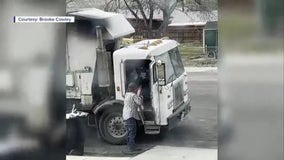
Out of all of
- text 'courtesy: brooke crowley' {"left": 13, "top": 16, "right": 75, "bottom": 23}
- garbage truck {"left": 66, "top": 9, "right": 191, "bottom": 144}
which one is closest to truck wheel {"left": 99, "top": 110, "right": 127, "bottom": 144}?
garbage truck {"left": 66, "top": 9, "right": 191, "bottom": 144}

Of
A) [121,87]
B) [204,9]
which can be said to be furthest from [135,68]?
[204,9]

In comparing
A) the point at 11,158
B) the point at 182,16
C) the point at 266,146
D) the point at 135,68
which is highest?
the point at 182,16

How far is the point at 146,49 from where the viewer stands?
5.25 metres

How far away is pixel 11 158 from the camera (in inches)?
181

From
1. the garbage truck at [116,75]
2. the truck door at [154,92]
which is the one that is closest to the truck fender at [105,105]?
the garbage truck at [116,75]

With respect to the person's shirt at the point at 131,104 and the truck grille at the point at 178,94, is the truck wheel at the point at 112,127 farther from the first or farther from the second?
the truck grille at the point at 178,94

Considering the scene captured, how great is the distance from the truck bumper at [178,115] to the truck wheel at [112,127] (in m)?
0.50

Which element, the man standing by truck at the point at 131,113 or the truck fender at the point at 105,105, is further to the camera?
the truck fender at the point at 105,105

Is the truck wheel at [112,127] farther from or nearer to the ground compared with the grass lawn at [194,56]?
nearer to the ground

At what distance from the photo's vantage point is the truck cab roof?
16.4 ft

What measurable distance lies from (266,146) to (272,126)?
5.9 inches

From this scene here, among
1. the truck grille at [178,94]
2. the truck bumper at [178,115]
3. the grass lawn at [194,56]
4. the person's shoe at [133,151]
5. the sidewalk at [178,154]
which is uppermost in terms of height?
the grass lawn at [194,56]

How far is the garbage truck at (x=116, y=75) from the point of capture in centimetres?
509

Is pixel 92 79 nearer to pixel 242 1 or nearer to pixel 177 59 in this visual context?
pixel 177 59
